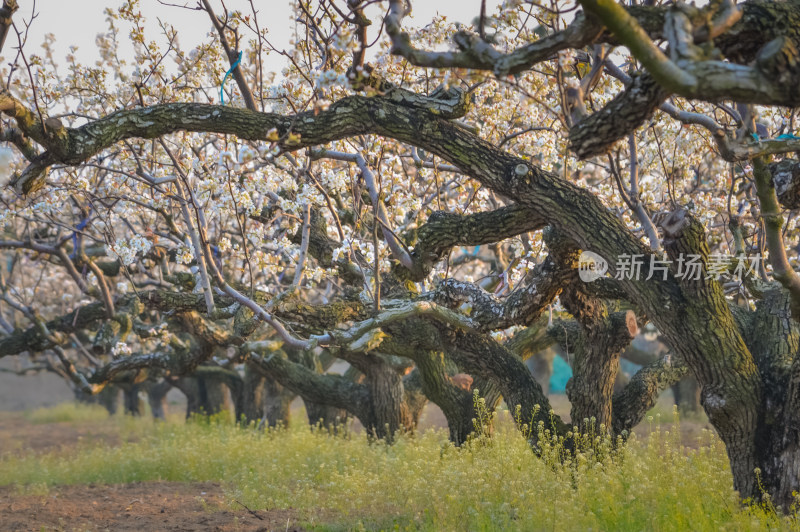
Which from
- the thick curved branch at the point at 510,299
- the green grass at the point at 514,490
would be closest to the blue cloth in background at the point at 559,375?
the green grass at the point at 514,490

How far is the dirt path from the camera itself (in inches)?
271

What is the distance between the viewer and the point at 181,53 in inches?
346

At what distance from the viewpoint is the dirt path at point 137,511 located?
688 cm

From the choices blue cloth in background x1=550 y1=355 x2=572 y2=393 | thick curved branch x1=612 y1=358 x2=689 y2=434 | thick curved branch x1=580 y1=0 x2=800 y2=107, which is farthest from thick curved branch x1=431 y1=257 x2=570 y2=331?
blue cloth in background x1=550 y1=355 x2=572 y2=393

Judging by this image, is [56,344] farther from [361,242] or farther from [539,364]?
[539,364]

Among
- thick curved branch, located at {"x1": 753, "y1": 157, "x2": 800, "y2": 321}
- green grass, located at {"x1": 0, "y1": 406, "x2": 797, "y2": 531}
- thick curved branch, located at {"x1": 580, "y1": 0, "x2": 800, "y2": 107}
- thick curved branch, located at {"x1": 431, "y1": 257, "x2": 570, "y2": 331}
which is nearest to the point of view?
thick curved branch, located at {"x1": 580, "y1": 0, "x2": 800, "y2": 107}

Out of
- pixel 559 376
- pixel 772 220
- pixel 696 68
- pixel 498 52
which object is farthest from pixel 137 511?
pixel 559 376

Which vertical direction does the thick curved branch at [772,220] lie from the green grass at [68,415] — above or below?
above

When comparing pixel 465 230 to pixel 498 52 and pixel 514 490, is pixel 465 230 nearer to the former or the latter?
pixel 514 490

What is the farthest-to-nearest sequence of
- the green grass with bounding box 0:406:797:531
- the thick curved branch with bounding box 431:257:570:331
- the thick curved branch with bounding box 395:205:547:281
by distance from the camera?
the thick curved branch with bounding box 431:257:570:331
the thick curved branch with bounding box 395:205:547:281
the green grass with bounding box 0:406:797:531

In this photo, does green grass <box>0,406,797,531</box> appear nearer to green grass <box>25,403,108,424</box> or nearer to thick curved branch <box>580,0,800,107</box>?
thick curved branch <box>580,0,800,107</box>

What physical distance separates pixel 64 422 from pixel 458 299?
20.0 meters

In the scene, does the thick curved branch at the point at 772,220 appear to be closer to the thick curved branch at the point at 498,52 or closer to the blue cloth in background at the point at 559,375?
the thick curved branch at the point at 498,52

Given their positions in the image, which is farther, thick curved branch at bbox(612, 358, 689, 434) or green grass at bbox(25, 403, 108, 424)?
green grass at bbox(25, 403, 108, 424)
